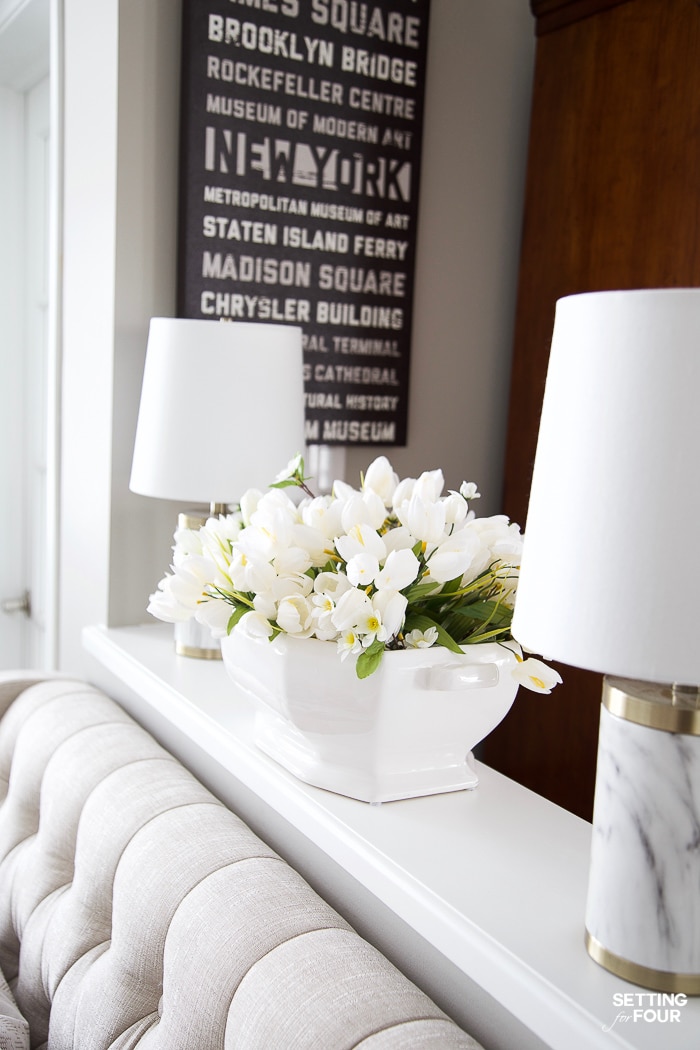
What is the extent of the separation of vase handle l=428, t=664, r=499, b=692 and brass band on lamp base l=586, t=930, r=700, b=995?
0.94ft

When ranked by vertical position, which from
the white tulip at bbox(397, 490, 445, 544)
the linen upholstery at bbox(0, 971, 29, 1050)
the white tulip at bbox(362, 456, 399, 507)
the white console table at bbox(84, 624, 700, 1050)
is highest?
the white tulip at bbox(362, 456, 399, 507)

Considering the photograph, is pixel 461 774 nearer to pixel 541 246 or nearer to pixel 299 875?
pixel 299 875

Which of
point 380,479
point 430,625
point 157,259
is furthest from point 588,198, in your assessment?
point 430,625

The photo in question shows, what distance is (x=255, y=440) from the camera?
1.48 meters

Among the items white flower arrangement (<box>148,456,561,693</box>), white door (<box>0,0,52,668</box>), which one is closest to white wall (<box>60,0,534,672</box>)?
white door (<box>0,0,52,668</box>)

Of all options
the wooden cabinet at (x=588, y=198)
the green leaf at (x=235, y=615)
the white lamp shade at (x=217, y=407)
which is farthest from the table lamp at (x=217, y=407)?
the wooden cabinet at (x=588, y=198)

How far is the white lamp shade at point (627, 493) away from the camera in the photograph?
2.00 feet

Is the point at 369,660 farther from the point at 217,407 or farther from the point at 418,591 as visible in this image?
the point at 217,407

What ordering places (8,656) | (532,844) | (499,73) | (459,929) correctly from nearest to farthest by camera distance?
(459,929)
(532,844)
(499,73)
(8,656)

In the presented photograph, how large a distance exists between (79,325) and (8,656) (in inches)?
49.3

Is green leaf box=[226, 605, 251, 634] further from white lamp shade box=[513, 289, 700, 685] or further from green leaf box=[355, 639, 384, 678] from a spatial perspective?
white lamp shade box=[513, 289, 700, 685]

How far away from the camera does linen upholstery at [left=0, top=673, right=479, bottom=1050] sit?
0.81 metres

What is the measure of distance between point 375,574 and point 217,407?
64 centimetres

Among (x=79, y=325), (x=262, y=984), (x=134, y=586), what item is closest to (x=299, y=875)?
(x=262, y=984)
